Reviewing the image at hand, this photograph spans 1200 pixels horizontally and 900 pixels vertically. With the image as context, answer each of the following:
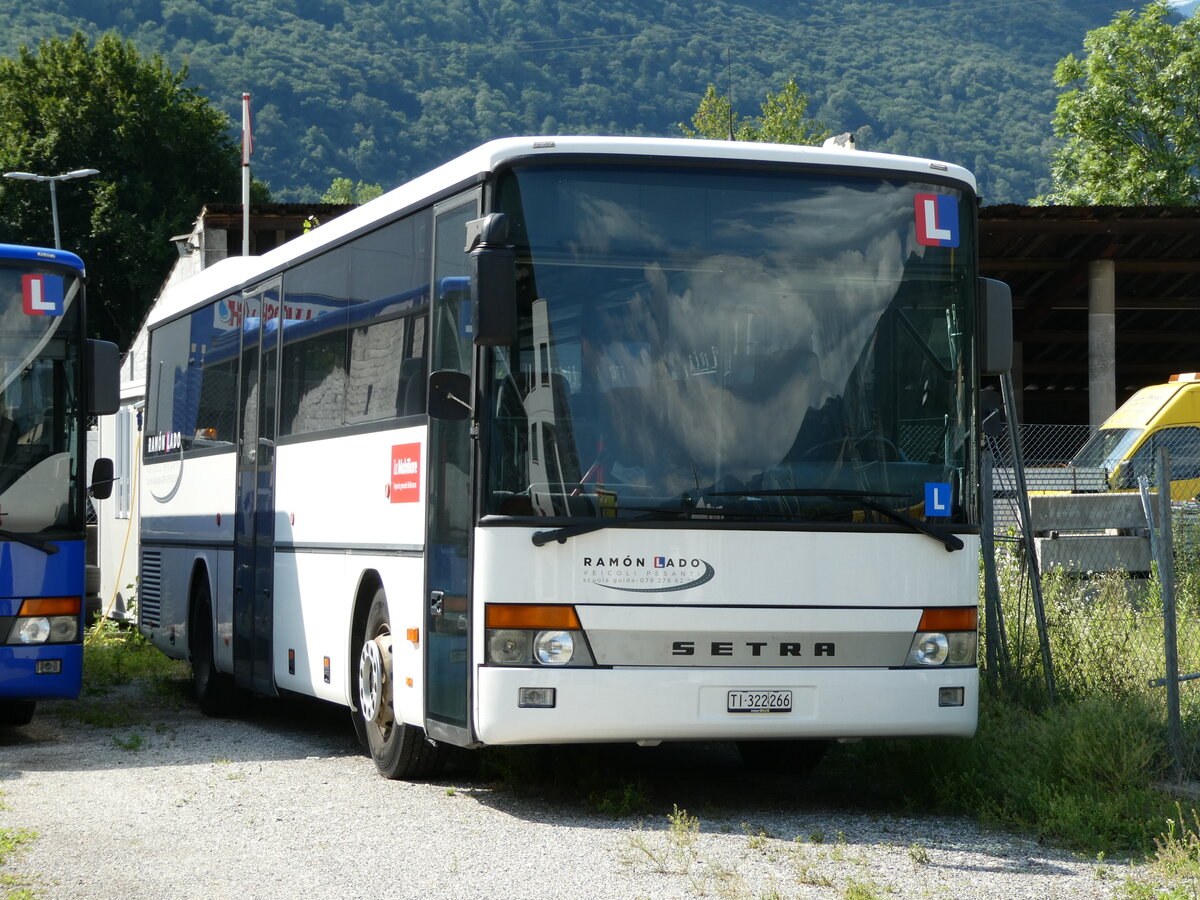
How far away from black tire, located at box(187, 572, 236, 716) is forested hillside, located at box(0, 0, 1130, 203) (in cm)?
9559

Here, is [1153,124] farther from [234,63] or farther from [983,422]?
[234,63]

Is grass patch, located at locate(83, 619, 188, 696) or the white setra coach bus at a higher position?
the white setra coach bus

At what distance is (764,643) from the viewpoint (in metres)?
8.18

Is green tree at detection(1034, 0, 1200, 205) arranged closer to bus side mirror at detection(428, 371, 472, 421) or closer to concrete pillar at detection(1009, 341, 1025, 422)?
concrete pillar at detection(1009, 341, 1025, 422)

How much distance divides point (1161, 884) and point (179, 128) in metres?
49.4

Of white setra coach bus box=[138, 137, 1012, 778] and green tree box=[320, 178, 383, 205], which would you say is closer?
white setra coach bus box=[138, 137, 1012, 778]

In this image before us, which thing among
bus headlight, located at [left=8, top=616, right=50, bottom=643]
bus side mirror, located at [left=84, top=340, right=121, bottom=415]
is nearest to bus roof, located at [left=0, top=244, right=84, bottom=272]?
bus side mirror, located at [left=84, top=340, right=121, bottom=415]

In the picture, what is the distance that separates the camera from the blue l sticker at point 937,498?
833cm

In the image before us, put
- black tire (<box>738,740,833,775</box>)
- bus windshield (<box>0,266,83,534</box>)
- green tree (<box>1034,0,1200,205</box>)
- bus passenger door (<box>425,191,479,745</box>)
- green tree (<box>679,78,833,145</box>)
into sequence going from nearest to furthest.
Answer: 1. bus passenger door (<box>425,191,479,745</box>)
2. black tire (<box>738,740,833,775</box>)
3. bus windshield (<box>0,266,83,534</box>)
4. green tree (<box>679,78,833,145</box>)
5. green tree (<box>1034,0,1200,205</box>)

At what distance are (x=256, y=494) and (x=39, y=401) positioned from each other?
1.58 metres

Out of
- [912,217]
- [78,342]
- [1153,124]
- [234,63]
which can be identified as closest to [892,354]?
[912,217]

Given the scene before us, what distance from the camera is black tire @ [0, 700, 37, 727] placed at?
39.8 feet

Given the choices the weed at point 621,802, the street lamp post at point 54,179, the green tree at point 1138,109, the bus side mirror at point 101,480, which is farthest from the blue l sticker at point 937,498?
the green tree at point 1138,109

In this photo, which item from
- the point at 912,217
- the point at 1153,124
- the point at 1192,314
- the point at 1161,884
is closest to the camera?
the point at 1161,884
